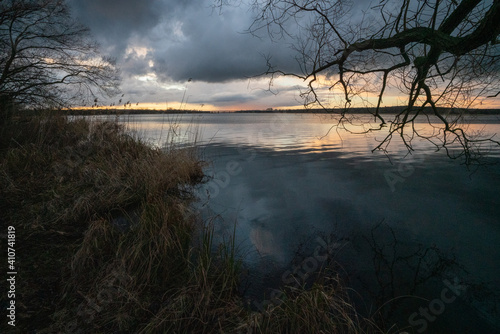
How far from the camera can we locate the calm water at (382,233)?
308 centimetres

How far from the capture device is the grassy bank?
2283mm

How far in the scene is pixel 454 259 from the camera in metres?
3.97

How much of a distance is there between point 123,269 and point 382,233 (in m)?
4.73

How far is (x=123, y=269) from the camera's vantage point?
2865 mm

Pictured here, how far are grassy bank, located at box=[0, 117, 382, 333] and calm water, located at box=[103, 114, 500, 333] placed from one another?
0.57 metres

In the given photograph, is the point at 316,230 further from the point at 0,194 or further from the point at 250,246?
the point at 0,194

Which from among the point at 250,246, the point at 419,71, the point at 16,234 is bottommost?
the point at 250,246

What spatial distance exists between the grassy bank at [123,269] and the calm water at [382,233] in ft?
1.86

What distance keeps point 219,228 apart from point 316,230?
2.05 m

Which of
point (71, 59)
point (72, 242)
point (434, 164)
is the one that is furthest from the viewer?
point (434, 164)

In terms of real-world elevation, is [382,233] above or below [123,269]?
below

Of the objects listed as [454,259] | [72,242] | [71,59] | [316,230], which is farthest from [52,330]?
[71,59]

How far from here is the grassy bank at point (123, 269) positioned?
228 centimetres

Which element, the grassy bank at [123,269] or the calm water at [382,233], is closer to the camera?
the grassy bank at [123,269]
